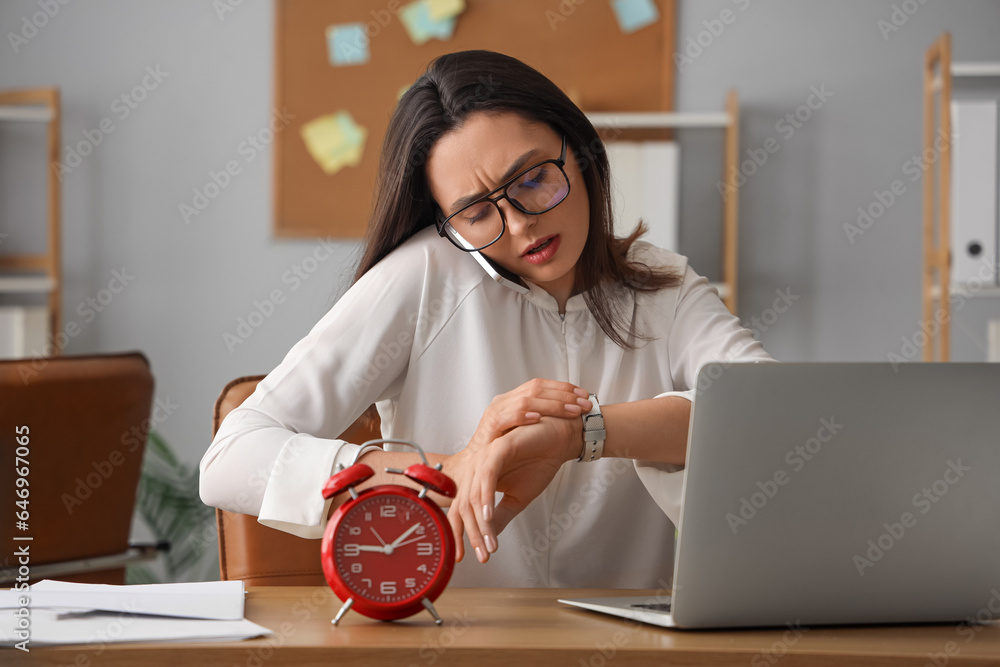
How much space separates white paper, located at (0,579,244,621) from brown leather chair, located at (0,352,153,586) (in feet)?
2.58

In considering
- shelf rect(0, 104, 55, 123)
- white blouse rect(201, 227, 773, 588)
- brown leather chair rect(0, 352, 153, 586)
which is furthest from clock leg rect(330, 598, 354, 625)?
shelf rect(0, 104, 55, 123)

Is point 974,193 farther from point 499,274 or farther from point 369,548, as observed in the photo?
point 369,548

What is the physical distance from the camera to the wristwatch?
922mm

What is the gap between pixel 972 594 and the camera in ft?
2.39

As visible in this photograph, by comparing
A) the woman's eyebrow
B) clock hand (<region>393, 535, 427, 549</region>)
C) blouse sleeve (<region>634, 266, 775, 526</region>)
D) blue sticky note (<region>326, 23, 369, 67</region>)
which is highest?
blue sticky note (<region>326, 23, 369, 67</region>)

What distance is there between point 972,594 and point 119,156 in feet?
8.93

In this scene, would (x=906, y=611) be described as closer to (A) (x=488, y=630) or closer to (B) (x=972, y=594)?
(B) (x=972, y=594)

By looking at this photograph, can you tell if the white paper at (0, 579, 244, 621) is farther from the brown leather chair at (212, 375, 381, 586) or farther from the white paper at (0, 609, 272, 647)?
the brown leather chair at (212, 375, 381, 586)

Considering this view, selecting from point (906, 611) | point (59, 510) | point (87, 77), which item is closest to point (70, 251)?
point (87, 77)

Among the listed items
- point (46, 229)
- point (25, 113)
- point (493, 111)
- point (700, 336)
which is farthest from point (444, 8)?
point (700, 336)

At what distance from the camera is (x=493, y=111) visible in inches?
45.0

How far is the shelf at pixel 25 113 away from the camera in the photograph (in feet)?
8.52

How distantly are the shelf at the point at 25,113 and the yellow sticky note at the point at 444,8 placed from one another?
3.82 ft

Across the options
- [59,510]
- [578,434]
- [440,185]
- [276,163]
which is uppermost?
[276,163]
